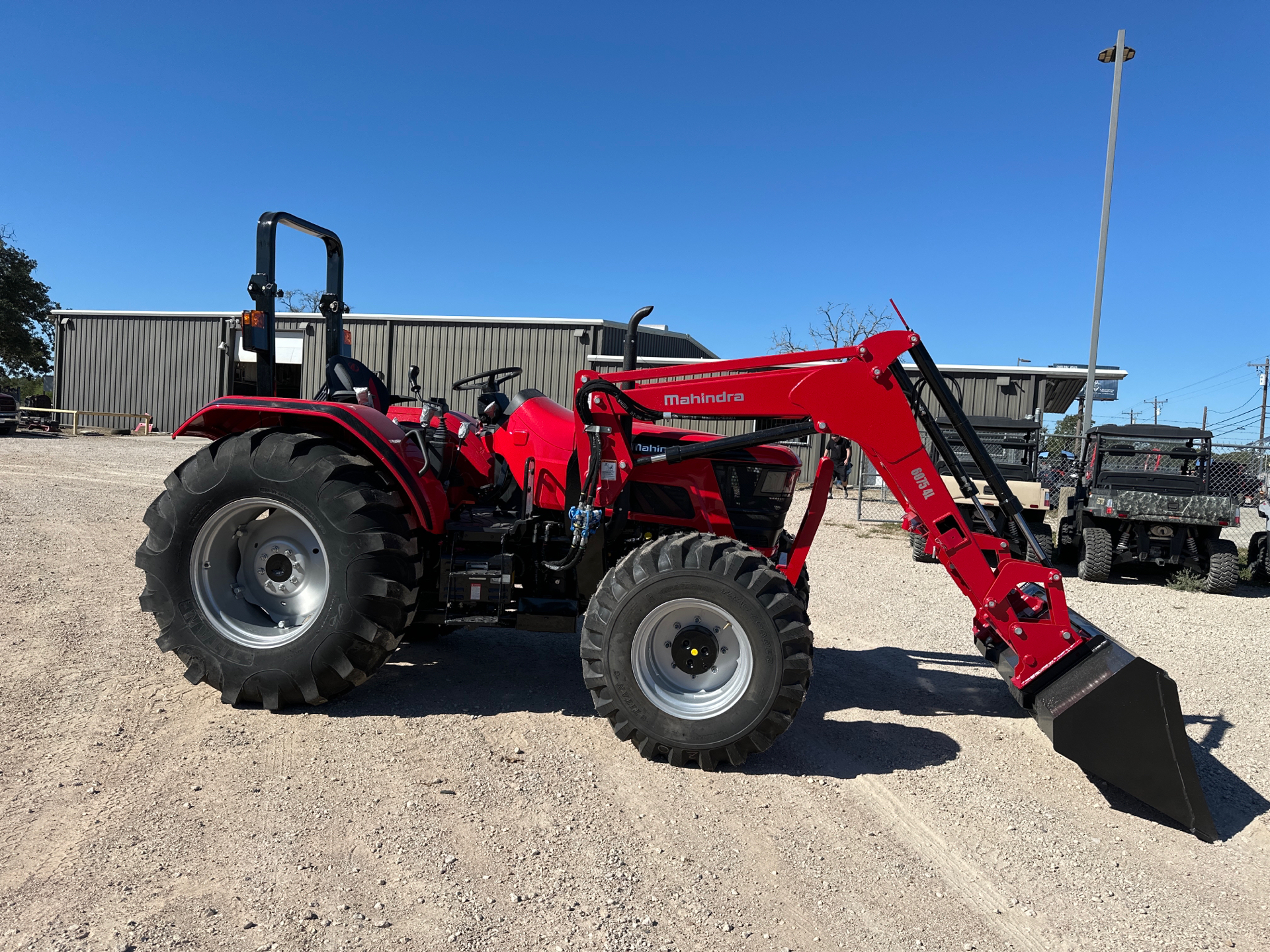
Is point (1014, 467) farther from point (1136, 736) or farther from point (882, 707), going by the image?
point (1136, 736)

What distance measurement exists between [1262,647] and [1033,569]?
4529 mm

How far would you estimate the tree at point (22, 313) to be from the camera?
27.9 meters

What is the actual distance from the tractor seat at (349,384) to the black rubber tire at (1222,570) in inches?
370

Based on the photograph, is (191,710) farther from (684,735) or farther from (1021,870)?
(1021,870)

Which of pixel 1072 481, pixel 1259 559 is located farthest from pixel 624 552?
pixel 1072 481

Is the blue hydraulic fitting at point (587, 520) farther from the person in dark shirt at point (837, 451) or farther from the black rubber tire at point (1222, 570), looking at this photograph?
the black rubber tire at point (1222, 570)

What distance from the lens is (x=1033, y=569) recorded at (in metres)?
3.63

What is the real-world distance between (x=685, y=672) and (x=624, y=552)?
A: 33.5 inches

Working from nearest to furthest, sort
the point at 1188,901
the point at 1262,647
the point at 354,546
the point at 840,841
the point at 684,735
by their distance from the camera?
the point at 1188,901 → the point at 840,841 → the point at 684,735 → the point at 354,546 → the point at 1262,647

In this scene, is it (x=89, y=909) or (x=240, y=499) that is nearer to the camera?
(x=89, y=909)

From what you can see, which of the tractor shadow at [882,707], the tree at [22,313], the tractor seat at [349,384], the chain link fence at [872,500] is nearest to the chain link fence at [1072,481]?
the chain link fence at [872,500]

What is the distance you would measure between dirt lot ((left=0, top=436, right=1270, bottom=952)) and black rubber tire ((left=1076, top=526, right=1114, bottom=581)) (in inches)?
194

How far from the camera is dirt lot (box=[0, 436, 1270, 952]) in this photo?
2.40 metres

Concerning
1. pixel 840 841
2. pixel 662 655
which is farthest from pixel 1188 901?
pixel 662 655
